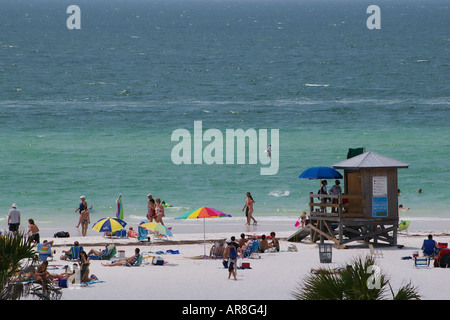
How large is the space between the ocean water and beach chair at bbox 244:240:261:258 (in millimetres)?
9298

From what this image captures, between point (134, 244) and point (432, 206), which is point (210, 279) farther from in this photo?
point (432, 206)

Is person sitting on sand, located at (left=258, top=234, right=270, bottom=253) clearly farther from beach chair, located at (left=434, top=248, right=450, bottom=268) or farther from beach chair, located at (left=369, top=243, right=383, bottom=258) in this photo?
beach chair, located at (left=434, top=248, right=450, bottom=268)

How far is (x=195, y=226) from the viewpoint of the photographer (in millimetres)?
29859

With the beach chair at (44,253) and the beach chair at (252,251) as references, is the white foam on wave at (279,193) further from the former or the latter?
the beach chair at (44,253)

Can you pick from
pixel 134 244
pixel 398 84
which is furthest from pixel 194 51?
pixel 134 244

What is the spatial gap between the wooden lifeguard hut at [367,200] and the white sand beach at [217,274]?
0.53 metres

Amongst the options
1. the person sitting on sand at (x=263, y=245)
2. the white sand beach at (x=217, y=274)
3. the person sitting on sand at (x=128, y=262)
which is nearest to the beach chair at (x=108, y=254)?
the white sand beach at (x=217, y=274)

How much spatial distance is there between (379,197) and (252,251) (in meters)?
3.93

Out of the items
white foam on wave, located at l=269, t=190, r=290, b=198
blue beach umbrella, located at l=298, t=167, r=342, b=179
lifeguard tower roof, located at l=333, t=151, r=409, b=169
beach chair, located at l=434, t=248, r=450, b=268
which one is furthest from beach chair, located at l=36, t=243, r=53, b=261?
white foam on wave, located at l=269, t=190, r=290, b=198

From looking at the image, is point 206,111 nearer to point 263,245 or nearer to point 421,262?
point 263,245

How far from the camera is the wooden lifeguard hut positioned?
22500mm

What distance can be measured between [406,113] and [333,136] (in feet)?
40.3

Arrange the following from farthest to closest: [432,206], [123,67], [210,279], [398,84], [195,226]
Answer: [123,67], [398,84], [432,206], [195,226], [210,279]

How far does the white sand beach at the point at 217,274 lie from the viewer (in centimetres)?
1655
